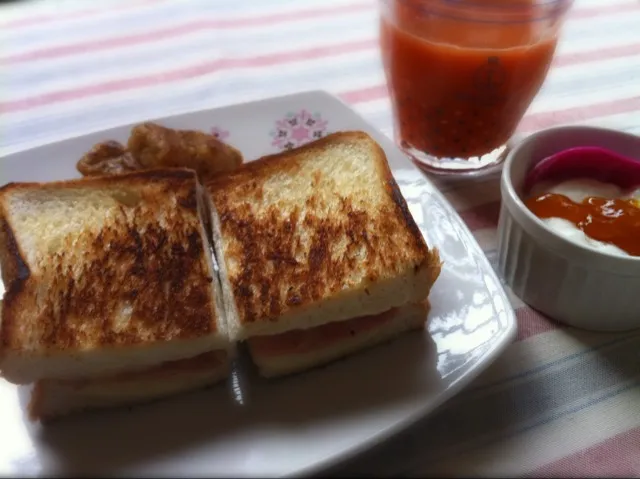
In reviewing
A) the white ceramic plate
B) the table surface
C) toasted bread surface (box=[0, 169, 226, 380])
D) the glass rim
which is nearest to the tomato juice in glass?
the glass rim

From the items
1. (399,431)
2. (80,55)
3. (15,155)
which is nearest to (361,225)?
(399,431)

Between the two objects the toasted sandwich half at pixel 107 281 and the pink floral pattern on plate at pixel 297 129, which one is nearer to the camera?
the toasted sandwich half at pixel 107 281

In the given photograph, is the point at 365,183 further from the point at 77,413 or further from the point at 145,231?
the point at 77,413

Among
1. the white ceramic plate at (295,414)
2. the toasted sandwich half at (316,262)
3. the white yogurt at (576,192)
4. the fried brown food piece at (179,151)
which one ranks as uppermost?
the fried brown food piece at (179,151)

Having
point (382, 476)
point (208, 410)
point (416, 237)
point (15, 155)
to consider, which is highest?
point (15, 155)

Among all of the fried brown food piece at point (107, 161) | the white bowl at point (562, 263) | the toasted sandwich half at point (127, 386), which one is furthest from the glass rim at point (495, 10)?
the toasted sandwich half at point (127, 386)

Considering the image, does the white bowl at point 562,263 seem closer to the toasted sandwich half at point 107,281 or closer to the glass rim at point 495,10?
the glass rim at point 495,10

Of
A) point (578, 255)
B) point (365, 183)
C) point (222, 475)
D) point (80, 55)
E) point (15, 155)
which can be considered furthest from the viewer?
point (80, 55)
